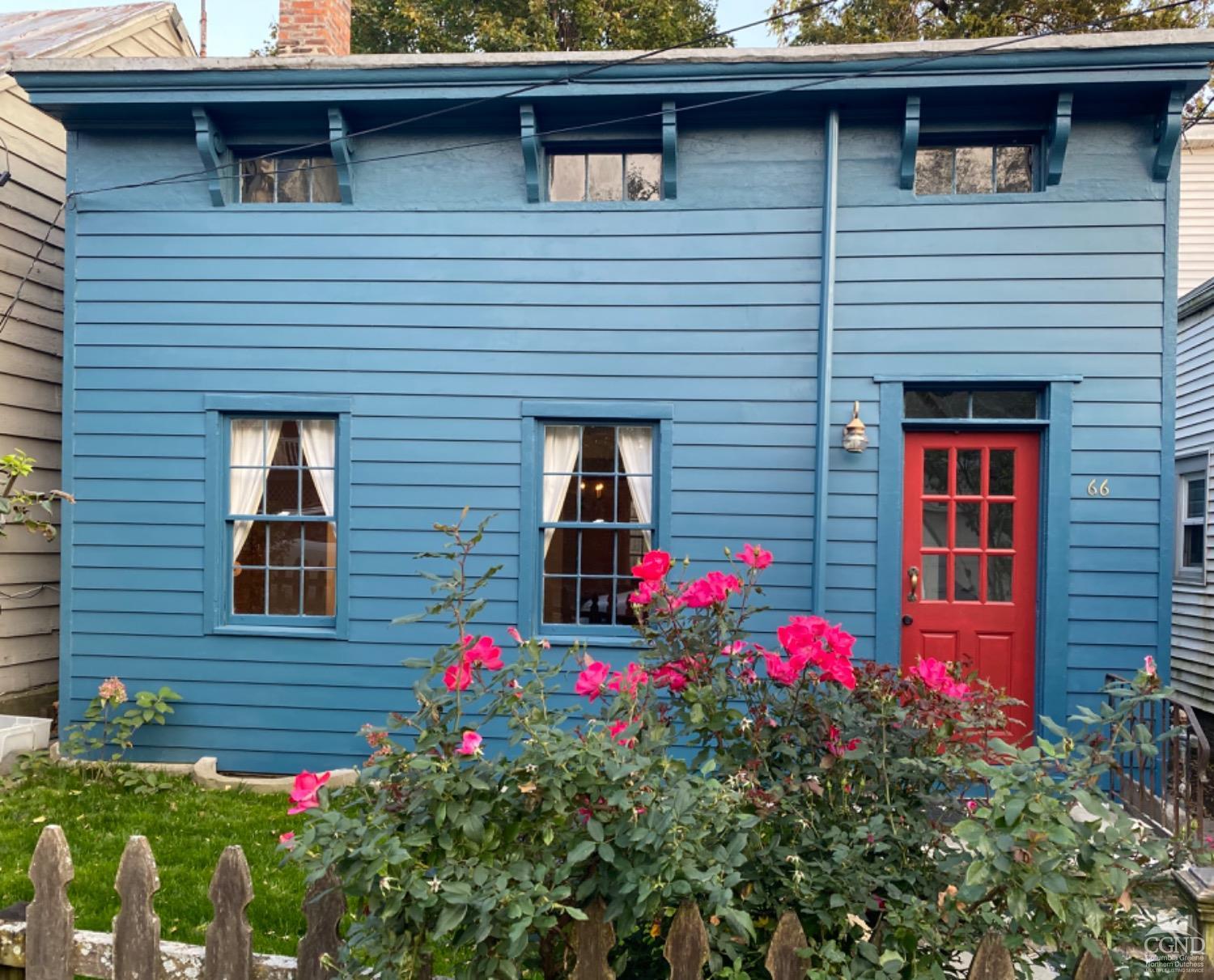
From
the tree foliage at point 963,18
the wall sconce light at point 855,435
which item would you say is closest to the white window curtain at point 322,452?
the wall sconce light at point 855,435

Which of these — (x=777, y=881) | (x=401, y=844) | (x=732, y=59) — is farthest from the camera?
(x=732, y=59)

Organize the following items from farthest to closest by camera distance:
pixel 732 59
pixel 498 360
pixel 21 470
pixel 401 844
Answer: pixel 498 360 < pixel 732 59 < pixel 21 470 < pixel 401 844

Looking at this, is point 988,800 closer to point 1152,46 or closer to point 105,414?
point 1152,46

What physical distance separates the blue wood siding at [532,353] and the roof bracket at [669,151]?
4.1 inches

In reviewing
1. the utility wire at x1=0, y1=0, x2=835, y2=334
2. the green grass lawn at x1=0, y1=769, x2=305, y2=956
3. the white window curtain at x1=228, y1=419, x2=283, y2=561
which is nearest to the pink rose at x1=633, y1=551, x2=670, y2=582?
the green grass lawn at x1=0, y1=769, x2=305, y2=956

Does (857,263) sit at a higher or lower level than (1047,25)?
lower

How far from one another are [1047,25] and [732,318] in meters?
12.6

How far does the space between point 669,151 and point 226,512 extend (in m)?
3.93

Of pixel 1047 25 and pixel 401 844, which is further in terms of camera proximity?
pixel 1047 25

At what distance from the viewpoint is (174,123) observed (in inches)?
227

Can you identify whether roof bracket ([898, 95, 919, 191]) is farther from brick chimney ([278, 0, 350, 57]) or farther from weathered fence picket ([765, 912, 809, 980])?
weathered fence picket ([765, 912, 809, 980])

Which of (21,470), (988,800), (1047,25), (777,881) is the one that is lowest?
(777,881)

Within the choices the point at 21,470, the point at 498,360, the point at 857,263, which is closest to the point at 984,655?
the point at 857,263

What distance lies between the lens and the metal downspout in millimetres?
5301
